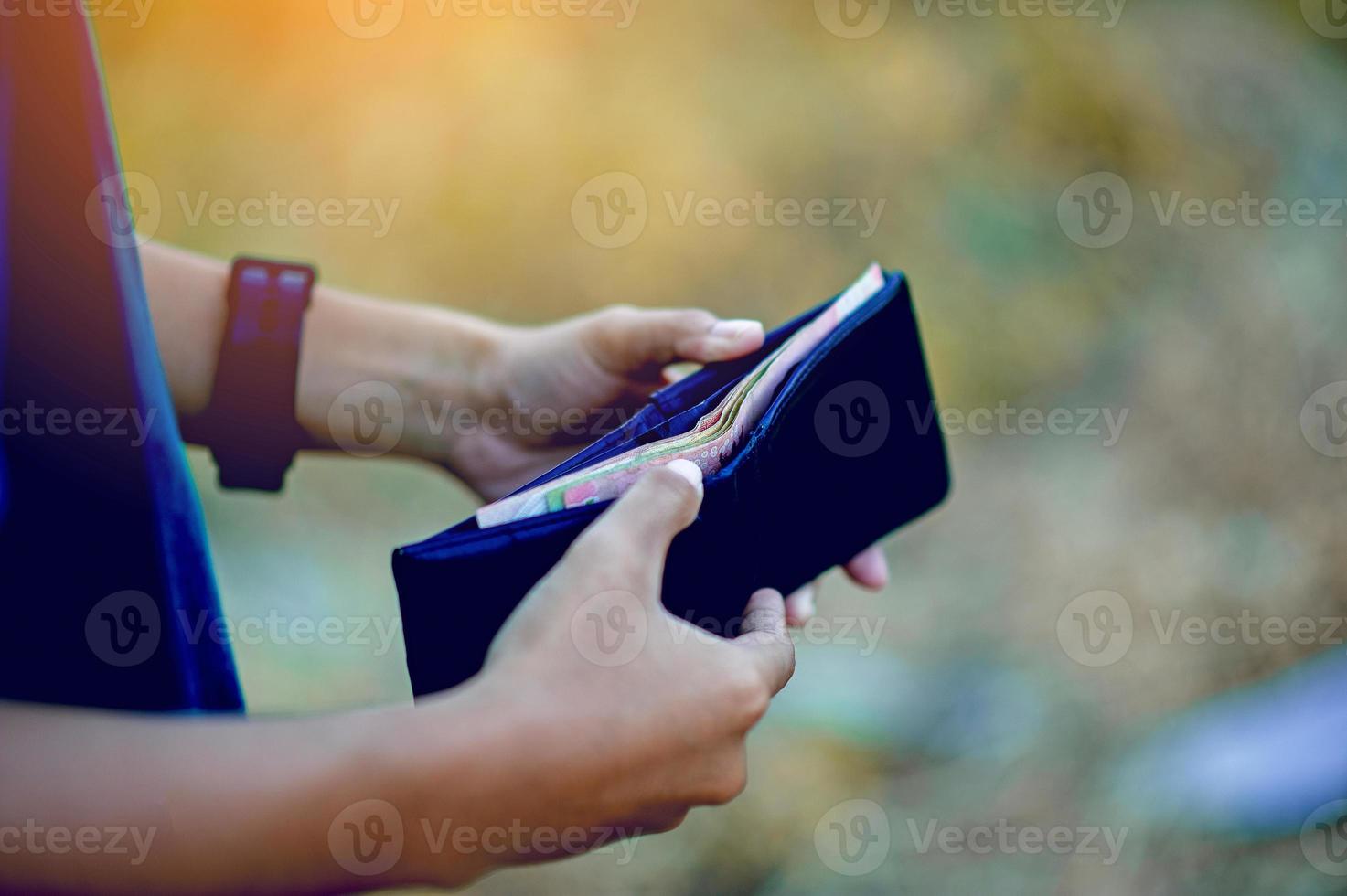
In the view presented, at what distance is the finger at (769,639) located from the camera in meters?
0.87

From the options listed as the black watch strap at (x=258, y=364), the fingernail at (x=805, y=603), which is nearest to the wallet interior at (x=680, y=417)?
the fingernail at (x=805, y=603)

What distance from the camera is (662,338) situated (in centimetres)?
133

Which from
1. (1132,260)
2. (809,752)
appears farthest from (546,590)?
(1132,260)

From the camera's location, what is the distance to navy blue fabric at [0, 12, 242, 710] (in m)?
0.74

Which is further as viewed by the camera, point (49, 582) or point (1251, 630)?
point (1251, 630)

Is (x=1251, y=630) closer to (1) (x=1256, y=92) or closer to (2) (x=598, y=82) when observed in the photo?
(1) (x=1256, y=92)

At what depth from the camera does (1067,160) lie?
9.48 feet

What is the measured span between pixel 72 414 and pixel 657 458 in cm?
50

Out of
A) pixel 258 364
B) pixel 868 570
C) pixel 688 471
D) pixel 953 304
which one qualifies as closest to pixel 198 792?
pixel 688 471

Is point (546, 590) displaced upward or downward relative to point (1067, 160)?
downward

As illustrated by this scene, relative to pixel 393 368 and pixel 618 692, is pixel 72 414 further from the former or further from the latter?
pixel 393 368

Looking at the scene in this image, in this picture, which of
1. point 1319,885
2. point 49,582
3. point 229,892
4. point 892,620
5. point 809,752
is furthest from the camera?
point 892,620

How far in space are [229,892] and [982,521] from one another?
7.25ft

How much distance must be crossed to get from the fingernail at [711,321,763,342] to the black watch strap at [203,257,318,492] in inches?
21.5
